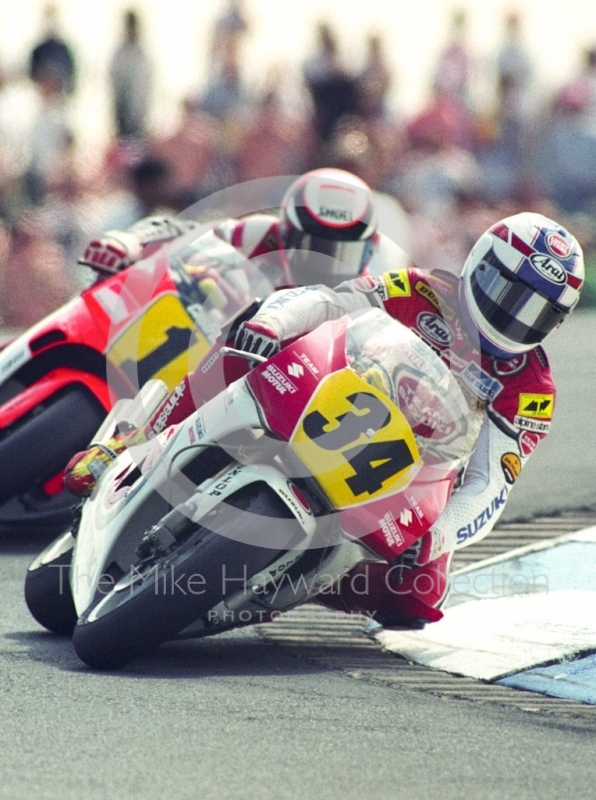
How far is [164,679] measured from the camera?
15.1ft

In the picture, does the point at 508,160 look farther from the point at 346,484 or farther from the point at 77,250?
the point at 346,484

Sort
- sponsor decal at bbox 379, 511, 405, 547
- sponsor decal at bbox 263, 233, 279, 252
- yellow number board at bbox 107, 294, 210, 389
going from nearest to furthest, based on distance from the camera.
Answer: sponsor decal at bbox 379, 511, 405, 547
yellow number board at bbox 107, 294, 210, 389
sponsor decal at bbox 263, 233, 279, 252

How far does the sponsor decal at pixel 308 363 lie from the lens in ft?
15.2

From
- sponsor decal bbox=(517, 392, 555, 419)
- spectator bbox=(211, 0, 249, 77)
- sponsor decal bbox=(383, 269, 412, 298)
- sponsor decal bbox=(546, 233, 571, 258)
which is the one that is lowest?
spectator bbox=(211, 0, 249, 77)

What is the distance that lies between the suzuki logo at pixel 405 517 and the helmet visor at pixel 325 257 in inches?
97.3

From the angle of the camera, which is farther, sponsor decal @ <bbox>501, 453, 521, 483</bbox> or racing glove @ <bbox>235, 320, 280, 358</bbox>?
sponsor decal @ <bbox>501, 453, 521, 483</bbox>

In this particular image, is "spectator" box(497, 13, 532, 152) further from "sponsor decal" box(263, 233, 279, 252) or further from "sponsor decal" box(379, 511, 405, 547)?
"sponsor decal" box(379, 511, 405, 547)

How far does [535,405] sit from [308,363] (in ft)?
3.53

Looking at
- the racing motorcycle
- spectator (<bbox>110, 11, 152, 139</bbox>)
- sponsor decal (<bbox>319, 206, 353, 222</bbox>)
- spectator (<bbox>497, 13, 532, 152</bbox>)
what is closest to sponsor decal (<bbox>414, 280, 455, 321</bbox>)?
the racing motorcycle

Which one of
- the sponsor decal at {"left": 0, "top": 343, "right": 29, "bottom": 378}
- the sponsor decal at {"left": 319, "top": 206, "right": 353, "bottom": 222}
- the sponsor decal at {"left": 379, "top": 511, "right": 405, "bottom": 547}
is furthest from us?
the sponsor decal at {"left": 319, "top": 206, "right": 353, "bottom": 222}

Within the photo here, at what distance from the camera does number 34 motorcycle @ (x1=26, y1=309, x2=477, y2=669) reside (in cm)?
450

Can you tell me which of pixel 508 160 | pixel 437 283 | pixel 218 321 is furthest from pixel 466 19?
pixel 437 283

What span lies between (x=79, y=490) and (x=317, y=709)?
1465 millimetres

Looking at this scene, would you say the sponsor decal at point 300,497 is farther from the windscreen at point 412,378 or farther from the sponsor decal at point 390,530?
the windscreen at point 412,378
